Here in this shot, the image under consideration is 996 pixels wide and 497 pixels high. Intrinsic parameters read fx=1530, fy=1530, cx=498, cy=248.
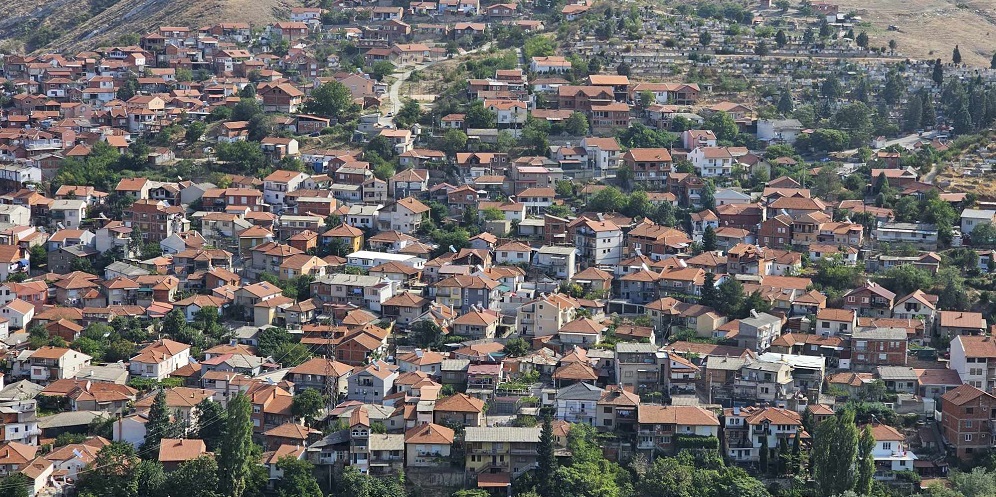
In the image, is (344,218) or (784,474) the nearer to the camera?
(784,474)

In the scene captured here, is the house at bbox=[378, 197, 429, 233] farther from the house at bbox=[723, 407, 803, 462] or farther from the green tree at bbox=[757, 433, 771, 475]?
the green tree at bbox=[757, 433, 771, 475]

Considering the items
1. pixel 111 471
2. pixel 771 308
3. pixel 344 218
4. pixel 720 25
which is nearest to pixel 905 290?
pixel 771 308

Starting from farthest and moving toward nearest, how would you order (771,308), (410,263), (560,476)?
(410,263)
(771,308)
(560,476)

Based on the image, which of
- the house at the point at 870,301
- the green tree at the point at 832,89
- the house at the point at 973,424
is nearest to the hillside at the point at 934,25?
the green tree at the point at 832,89

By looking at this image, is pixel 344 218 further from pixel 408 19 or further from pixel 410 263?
pixel 408 19

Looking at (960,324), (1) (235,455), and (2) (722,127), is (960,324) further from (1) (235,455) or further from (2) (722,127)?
(1) (235,455)

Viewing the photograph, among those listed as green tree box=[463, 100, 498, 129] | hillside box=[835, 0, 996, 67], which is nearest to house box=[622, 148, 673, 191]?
green tree box=[463, 100, 498, 129]
